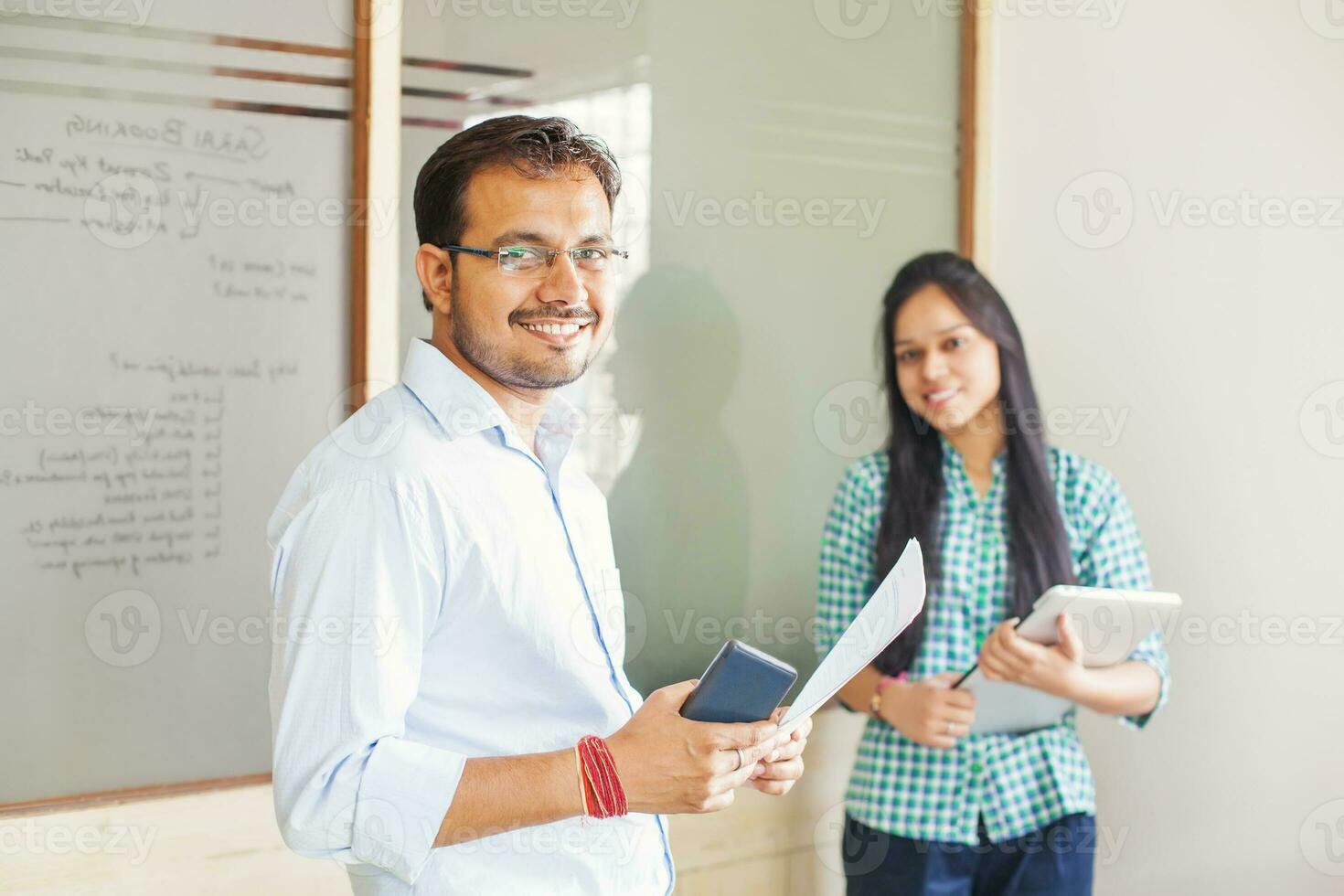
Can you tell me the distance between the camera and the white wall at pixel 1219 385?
85.3 inches

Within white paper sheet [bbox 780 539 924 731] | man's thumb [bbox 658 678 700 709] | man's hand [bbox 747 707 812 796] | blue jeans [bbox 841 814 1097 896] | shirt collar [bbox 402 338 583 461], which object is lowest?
blue jeans [bbox 841 814 1097 896]

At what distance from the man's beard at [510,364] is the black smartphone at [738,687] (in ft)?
1.25

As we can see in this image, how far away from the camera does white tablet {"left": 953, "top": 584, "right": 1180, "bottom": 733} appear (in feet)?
5.78

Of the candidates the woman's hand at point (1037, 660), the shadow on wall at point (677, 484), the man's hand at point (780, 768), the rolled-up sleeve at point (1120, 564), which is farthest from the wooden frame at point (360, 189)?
the rolled-up sleeve at point (1120, 564)

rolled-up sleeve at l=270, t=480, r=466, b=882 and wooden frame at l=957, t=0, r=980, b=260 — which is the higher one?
wooden frame at l=957, t=0, r=980, b=260

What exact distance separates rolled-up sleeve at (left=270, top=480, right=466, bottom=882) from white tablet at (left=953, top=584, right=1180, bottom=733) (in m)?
1.02

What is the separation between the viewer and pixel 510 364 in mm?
1346

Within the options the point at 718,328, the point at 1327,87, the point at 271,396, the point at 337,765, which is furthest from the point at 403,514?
the point at 1327,87

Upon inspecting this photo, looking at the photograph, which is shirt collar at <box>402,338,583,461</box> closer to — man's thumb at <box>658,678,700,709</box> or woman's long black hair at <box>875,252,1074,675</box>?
man's thumb at <box>658,678,700,709</box>

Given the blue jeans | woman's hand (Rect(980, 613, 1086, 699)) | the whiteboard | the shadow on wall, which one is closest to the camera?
the whiteboard

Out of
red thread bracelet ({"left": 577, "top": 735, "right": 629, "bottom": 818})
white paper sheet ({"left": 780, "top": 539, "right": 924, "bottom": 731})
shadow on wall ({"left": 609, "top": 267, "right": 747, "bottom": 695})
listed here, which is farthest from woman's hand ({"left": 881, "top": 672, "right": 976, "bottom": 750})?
red thread bracelet ({"left": 577, "top": 735, "right": 629, "bottom": 818})

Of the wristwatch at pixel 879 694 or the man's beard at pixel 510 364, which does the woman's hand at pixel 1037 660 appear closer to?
the wristwatch at pixel 879 694

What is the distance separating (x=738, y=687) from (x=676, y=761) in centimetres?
10

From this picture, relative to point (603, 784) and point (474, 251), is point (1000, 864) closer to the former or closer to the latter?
point (603, 784)
